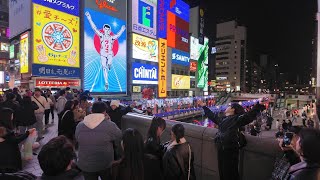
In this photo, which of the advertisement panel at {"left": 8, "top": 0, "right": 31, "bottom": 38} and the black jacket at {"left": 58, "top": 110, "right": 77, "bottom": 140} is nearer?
the black jacket at {"left": 58, "top": 110, "right": 77, "bottom": 140}

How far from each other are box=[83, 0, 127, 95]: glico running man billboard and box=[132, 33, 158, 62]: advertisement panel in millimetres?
2637

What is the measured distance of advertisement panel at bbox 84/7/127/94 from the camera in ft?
95.3

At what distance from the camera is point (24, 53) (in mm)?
24328

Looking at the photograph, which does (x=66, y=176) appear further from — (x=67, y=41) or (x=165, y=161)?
(x=67, y=41)

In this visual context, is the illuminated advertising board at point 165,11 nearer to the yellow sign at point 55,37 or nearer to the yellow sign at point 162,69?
the yellow sign at point 162,69

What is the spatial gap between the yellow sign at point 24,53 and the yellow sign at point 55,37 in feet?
4.62

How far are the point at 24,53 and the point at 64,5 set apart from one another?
642 cm

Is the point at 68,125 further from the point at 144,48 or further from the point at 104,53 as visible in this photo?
the point at 144,48

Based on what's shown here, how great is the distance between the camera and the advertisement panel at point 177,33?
48719 mm

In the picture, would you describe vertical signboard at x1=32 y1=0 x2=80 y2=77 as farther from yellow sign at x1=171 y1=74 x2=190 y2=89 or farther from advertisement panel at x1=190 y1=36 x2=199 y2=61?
advertisement panel at x1=190 y1=36 x2=199 y2=61

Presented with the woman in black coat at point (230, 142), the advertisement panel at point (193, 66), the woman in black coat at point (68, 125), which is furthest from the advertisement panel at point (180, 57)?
the woman in black coat at point (230, 142)

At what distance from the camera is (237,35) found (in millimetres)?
116688

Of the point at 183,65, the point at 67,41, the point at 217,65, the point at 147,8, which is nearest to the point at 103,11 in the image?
the point at 67,41

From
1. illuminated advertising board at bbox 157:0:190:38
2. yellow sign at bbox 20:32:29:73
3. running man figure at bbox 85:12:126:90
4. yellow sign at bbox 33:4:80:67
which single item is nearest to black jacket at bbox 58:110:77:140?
yellow sign at bbox 33:4:80:67
